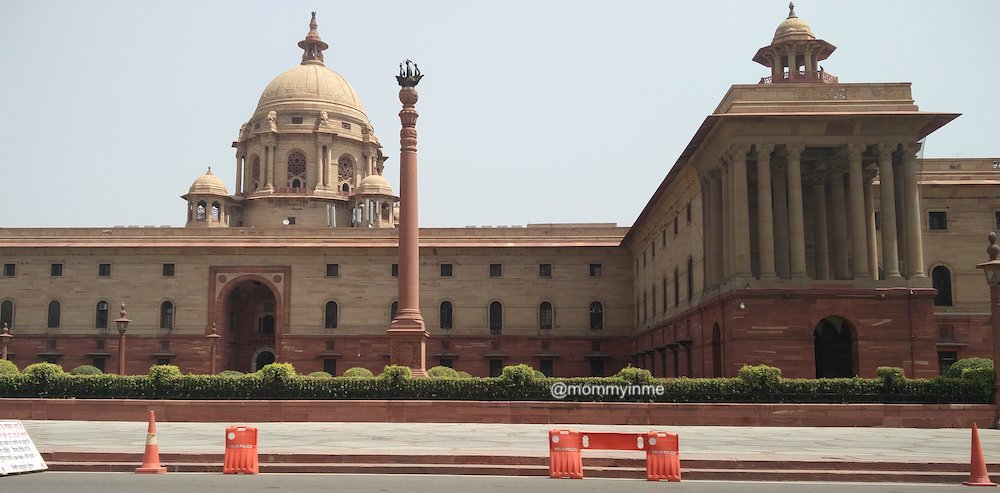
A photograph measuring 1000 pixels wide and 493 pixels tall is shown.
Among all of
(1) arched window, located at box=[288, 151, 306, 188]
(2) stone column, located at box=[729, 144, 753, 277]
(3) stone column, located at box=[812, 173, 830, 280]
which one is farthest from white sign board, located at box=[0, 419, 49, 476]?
(1) arched window, located at box=[288, 151, 306, 188]

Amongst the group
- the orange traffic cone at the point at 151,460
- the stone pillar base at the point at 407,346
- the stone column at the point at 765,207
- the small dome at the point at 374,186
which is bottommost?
the orange traffic cone at the point at 151,460

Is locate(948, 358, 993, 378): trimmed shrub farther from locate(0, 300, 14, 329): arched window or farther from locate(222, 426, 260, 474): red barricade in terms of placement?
locate(0, 300, 14, 329): arched window

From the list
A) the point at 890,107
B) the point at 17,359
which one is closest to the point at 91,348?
the point at 17,359

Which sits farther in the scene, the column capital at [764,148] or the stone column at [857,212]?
the column capital at [764,148]

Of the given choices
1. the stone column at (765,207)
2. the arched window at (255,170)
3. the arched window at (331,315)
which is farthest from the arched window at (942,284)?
the arched window at (255,170)

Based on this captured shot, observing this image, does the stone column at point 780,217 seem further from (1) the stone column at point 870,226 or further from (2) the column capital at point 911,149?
(2) the column capital at point 911,149

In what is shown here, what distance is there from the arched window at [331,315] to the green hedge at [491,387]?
29.1 meters

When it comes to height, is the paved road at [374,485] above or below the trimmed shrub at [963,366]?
below

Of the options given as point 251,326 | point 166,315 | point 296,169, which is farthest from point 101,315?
point 296,169

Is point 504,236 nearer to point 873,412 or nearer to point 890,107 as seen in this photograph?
point 890,107

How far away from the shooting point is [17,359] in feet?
199

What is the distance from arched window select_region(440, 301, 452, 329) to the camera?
61.6 meters

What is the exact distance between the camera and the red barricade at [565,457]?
1587 cm

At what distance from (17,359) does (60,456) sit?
48.8 metres
